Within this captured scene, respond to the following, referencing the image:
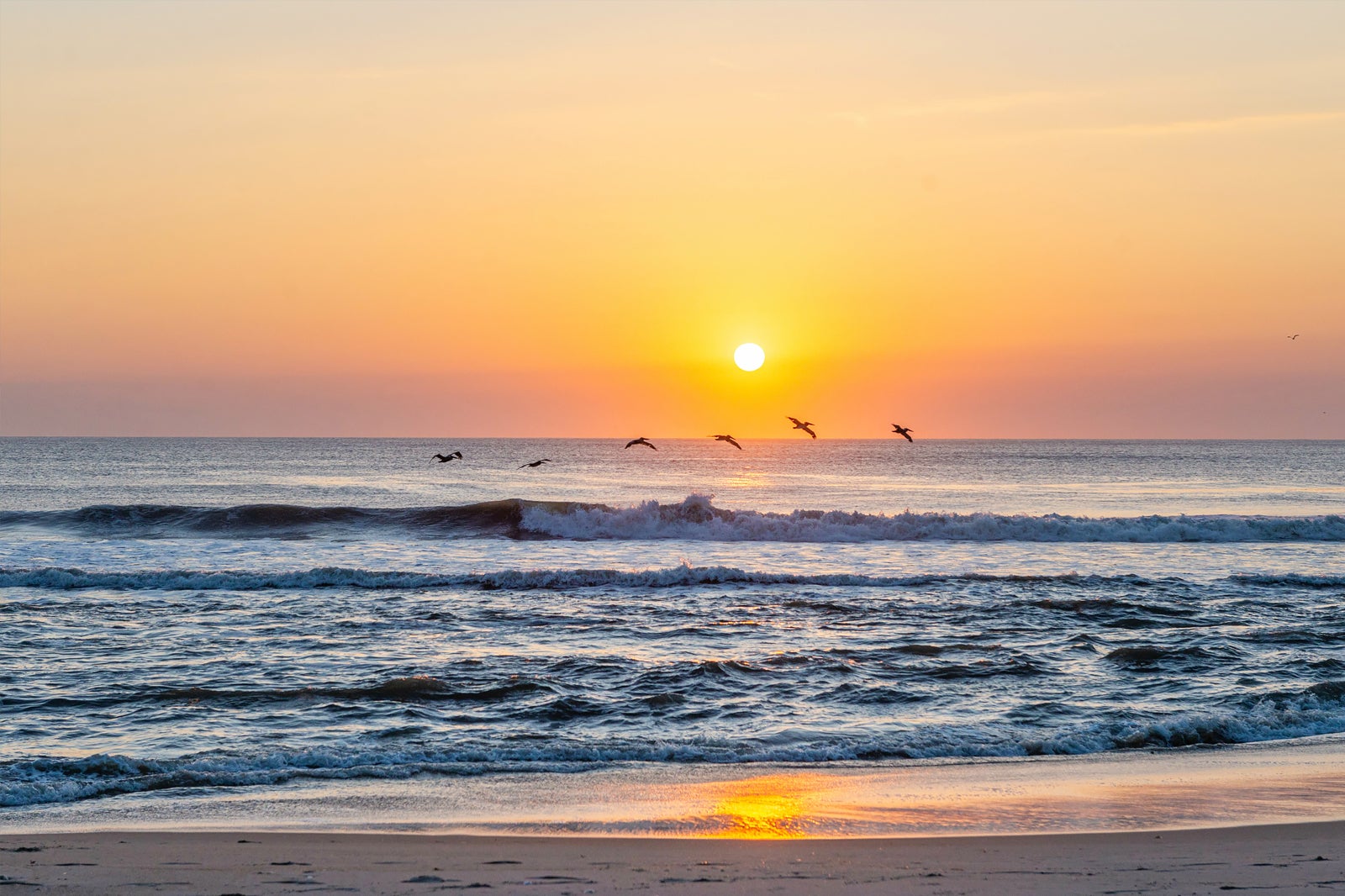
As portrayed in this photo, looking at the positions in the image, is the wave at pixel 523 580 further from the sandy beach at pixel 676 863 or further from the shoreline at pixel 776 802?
the sandy beach at pixel 676 863

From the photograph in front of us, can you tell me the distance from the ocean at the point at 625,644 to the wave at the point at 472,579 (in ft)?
0.35

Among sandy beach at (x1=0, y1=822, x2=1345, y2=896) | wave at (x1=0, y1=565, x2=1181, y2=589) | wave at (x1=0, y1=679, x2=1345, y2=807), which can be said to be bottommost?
wave at (x1=0, y1=679, x2=1345, y2=807)

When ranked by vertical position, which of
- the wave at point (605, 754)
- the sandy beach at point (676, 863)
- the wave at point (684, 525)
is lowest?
the wave at point (605, 754)

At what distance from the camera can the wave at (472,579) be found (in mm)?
22031

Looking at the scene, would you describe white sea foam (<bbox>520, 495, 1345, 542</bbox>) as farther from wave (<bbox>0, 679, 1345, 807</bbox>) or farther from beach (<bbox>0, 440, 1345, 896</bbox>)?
wave (<bbox>0, 679, 1345, 807</bbox>)

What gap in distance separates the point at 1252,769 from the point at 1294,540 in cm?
2869

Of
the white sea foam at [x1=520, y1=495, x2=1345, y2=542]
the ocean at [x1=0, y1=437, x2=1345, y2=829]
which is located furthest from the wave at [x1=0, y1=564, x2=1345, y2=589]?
the white sea foam at [x1=520, y1=495, x2=1345, y2=542]

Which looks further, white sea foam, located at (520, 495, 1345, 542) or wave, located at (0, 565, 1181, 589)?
white sea foam, located at (520, 495, 1345, 542)

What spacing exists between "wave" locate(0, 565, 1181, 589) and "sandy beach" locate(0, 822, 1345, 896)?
14.7 meters

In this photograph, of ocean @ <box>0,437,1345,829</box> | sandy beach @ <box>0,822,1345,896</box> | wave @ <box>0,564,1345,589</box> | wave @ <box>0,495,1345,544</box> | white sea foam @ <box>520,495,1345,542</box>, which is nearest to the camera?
sandy beach @ <box>0,822,1345,896</box>

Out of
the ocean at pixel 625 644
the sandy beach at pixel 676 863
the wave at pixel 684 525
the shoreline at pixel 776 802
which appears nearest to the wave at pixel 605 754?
the ocean at pixel 625 644

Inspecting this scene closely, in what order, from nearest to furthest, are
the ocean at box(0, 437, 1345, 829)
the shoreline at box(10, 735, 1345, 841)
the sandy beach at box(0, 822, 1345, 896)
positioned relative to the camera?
the sandy beach at box(0, 822, 1345, 896)
the shoreline at box(10, 735, 1345, 841)
the ocean at box(0, 437, 1345, 829)

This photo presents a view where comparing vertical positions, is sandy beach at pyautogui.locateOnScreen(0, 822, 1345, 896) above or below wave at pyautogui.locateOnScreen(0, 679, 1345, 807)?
above

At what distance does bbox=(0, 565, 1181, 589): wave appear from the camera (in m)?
Result: 22.0
